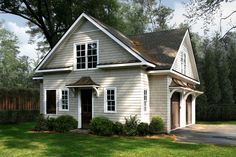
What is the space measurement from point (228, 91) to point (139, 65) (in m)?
18.3

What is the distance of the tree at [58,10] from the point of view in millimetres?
32688

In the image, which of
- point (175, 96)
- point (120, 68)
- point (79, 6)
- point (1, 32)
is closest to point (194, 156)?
point (120, 68)

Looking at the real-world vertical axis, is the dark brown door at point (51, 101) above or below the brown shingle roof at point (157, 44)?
below

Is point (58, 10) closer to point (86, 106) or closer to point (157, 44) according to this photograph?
point (157, 44)

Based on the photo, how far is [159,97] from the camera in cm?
1961

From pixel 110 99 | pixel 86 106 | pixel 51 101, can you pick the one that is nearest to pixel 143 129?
pixel 110 99

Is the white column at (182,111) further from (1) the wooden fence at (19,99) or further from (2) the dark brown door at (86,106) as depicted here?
(1) the wooden fence at (19,99)

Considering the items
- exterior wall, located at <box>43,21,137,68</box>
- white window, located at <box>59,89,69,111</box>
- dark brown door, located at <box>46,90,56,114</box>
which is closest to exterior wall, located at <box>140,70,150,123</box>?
exterior wall, located at <box>43,21,137,68</box>

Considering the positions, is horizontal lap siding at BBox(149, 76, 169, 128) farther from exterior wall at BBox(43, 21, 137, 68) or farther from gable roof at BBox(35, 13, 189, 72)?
exterior wall at BBox(43, 21, 137, 68)

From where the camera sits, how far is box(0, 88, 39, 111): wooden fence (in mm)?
28344

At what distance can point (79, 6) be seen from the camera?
32.9m

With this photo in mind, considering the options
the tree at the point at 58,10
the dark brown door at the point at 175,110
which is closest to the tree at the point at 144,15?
the tree at the point at 58,10

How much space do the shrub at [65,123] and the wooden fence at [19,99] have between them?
10.2 metres

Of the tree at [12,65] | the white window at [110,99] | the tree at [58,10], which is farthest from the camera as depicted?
the tree at [12,65]
